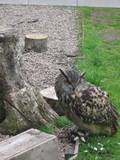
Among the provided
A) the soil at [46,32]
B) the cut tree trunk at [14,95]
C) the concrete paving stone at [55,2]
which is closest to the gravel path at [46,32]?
the soil at [46,32]

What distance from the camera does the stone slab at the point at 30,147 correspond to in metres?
4.27

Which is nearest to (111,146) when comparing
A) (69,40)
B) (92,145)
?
(92,145)

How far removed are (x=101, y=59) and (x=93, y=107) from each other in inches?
141

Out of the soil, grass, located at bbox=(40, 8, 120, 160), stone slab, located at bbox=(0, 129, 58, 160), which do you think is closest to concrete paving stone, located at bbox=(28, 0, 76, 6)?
the soil

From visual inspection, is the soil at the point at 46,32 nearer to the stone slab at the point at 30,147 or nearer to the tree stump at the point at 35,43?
the tree stump at the point at 35,43

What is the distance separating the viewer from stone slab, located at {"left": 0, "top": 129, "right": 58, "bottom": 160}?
427 centimetres

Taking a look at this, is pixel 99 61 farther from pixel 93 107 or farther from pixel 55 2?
pixel 55 2

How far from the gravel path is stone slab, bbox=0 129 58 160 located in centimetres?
156

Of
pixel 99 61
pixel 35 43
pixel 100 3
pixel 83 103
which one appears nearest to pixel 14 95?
pixel 83 103

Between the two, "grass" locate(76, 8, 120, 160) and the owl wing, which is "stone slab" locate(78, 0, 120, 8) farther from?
the owl wing

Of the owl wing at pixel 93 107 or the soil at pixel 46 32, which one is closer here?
the owl wing at pixel 93 107

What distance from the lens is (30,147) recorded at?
4.36m

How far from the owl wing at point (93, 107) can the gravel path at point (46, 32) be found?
122 cm

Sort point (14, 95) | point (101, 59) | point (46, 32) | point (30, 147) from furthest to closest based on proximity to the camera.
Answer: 1. point (46, 32)
2. point (101, 59)
3. point (14, 95)
4. point (30, 147)
